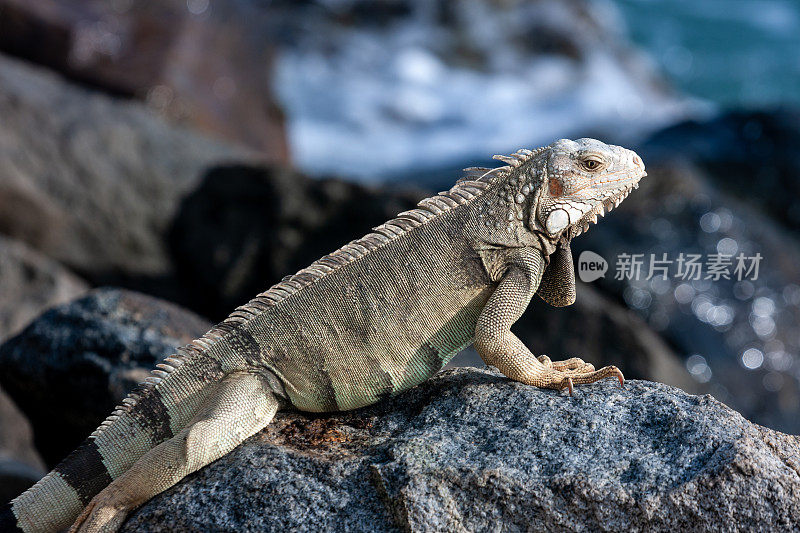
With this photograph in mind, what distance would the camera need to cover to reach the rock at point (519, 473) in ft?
12.7

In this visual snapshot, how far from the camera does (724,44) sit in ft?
95.8

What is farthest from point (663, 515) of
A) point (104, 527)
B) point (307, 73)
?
point (307, 73)

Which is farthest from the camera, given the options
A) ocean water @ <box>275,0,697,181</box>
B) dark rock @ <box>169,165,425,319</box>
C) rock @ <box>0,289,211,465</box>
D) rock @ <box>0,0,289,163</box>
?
ocean water @ <box>275,0,697,181</box>

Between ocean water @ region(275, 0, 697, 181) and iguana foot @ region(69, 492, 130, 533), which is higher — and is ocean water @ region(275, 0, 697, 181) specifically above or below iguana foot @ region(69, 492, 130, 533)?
below

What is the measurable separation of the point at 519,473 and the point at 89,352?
375 cm

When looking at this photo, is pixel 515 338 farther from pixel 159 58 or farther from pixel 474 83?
pixel 474 83

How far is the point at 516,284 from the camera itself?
477cm

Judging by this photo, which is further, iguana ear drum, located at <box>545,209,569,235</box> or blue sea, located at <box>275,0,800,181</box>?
blue sea, located at <box>275,0,800,181</box>

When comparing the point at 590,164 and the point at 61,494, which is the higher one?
the point at 590,164

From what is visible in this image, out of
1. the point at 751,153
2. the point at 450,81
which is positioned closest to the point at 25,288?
the point at 751,153

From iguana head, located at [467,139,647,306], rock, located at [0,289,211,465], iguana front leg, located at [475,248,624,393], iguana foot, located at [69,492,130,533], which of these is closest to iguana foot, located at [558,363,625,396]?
iguana front leg, located at [475,248,624,393]

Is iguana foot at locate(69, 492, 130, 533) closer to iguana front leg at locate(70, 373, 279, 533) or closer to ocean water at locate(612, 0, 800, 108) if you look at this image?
iguana front leg at locate(70, 373, 279, 533)

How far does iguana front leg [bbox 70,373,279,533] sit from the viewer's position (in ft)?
14.0

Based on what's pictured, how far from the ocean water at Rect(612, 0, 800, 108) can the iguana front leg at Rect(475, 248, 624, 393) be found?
23.3 meters
